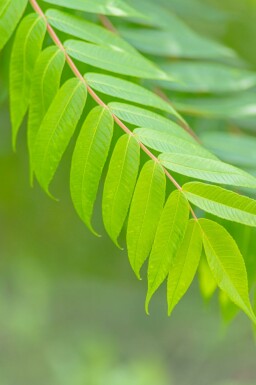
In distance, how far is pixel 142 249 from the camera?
95 centimetres

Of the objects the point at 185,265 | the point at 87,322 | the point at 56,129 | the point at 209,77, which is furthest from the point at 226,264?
the point at 87,322

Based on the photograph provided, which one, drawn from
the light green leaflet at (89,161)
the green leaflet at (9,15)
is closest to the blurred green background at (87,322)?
the green leaflet at (9,15)

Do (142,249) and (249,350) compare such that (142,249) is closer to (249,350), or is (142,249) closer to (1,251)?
(1,251)

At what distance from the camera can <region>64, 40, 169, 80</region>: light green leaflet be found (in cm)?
110

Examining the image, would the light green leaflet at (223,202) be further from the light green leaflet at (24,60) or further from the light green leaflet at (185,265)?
the light green leaflet at (24,60)

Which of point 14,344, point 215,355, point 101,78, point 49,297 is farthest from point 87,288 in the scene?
point 101,78

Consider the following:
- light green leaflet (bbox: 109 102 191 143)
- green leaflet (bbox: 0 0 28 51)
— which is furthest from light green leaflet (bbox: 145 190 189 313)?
green leaflet (bbox: 0 0 28 51)

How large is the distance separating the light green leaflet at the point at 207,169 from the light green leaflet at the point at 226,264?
6 centimetres

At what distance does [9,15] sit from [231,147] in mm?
517

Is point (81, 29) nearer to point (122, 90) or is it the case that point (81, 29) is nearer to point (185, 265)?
point (122, 90)

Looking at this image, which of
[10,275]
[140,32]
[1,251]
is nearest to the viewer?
[140,32]

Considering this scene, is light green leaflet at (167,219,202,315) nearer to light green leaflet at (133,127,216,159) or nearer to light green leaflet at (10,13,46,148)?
light green leaflet at (133,127,216,159)

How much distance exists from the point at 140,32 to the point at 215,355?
2607mm

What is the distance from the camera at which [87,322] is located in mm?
3900
